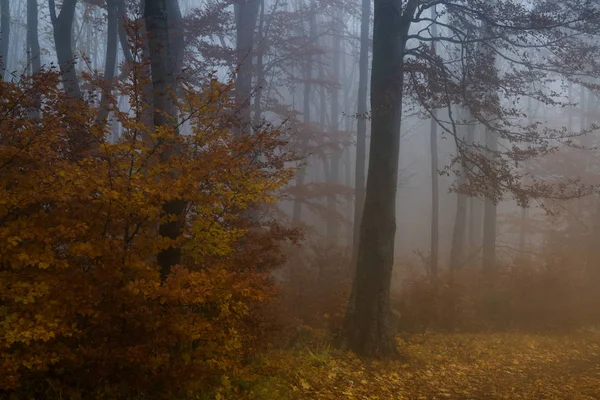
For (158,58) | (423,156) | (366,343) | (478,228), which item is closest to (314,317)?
(366,343)

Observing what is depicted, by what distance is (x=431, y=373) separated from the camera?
28.3 feet

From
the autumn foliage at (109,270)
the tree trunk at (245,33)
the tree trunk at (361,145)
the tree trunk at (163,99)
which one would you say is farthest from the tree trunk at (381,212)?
the tree trunk at (245,33)

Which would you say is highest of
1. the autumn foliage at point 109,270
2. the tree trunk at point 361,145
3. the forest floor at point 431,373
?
the tree trunk at point 361,145

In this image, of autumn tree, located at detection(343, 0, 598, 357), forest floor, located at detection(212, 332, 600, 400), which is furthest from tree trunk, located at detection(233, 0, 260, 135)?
forest floor, located at detection(212, 332, 600, 400)

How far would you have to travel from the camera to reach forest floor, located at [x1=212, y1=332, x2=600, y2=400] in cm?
675

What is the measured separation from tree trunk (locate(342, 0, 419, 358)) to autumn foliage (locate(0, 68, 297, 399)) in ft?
11.7

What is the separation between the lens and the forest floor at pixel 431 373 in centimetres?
675

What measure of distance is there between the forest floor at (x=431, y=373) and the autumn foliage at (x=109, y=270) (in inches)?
45.3

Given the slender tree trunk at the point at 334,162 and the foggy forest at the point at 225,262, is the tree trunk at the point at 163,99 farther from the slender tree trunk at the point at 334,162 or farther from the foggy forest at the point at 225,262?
the slender tree trunk at the point at 334,162

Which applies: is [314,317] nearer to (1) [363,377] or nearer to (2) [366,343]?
(2) [366,343]

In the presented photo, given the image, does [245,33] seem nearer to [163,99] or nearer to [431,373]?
[163,99]

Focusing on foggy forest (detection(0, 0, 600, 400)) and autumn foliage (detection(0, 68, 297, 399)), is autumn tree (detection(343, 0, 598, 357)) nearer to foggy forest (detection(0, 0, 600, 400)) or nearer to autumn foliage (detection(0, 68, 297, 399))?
foggy forest (detection(0, 0, 600, 400))

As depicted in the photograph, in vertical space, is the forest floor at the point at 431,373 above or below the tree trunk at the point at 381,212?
below

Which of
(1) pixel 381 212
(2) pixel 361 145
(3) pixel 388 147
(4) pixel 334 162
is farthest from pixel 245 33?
(4) pixel 334 162
